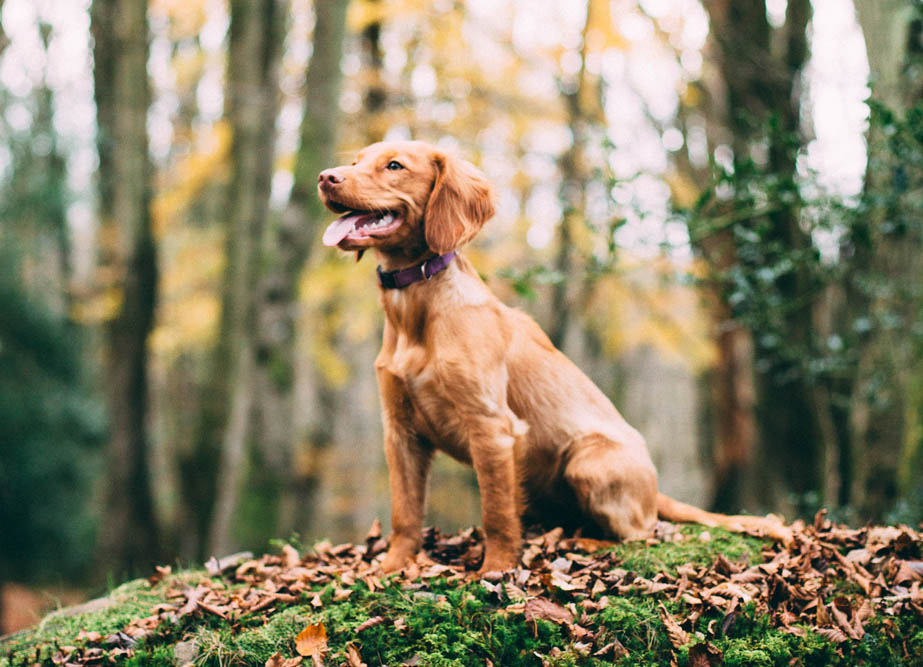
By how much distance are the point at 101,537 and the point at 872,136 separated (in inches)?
351

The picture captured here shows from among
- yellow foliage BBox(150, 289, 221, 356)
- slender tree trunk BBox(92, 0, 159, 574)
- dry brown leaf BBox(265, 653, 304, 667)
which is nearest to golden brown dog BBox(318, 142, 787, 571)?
dry brown leaf BBox(265, 653, 304, 667)

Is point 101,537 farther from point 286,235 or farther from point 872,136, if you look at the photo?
point 872,136

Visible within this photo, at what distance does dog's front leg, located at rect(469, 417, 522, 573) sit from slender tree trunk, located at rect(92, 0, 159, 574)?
680 centimetres

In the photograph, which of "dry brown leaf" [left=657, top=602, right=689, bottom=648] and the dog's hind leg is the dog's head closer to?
the dog's hind leg

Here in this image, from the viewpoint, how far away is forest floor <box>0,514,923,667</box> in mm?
3301

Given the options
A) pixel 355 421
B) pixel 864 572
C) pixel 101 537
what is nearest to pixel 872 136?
pixel 864 572

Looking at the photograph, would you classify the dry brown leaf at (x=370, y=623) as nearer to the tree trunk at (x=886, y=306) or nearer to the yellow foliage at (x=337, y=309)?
the tree trunk at (x=886, y=306)

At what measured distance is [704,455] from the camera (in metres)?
15.5

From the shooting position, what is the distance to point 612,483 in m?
3.95

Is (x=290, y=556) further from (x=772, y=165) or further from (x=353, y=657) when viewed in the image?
(x=772, y=165)

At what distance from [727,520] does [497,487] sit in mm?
1509

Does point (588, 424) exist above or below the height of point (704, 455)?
above

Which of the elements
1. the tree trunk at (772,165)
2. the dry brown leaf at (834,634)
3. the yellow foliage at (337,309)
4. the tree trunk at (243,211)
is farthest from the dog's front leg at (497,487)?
the yellow foliage at (337,309)

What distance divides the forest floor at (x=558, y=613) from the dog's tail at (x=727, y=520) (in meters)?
Answer: 0.05
